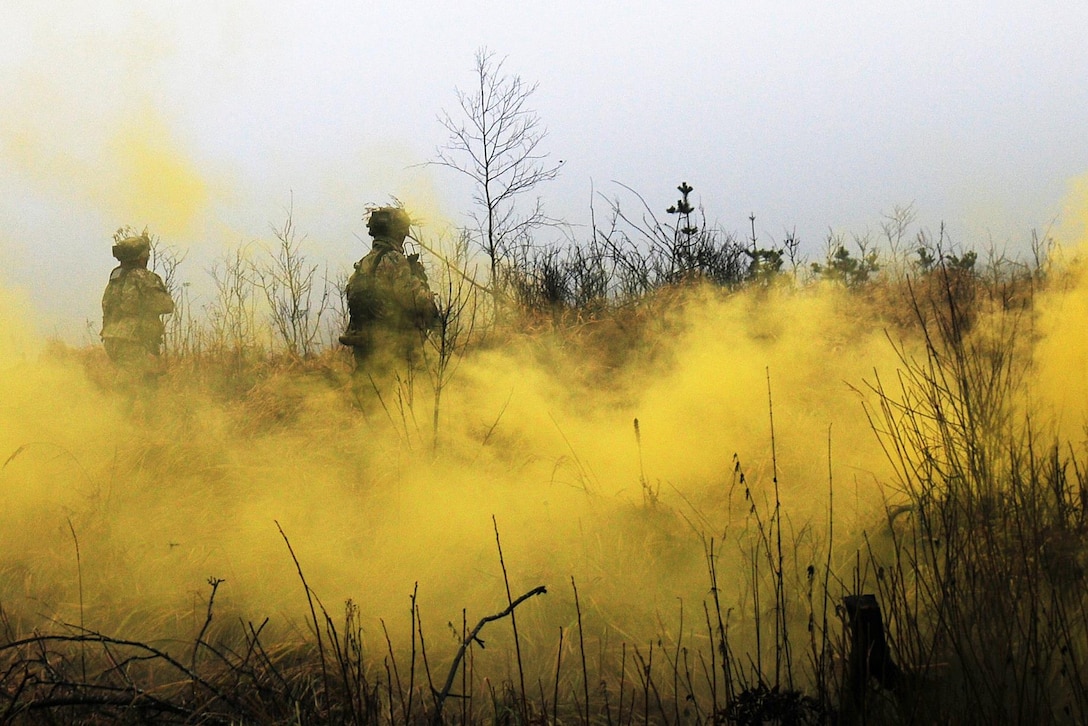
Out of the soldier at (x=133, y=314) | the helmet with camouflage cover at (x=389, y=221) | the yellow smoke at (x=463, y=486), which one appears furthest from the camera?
the soldier at (x=133, y=314)

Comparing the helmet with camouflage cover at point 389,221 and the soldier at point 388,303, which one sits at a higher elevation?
the helmet with camouflage cover at point 389,221

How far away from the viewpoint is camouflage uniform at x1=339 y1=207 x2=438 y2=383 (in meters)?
6.97

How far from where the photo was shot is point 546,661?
3.88 metres

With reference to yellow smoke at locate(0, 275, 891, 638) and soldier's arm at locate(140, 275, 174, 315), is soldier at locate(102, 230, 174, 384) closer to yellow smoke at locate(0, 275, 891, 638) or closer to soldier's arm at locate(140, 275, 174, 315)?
soldier's arm at locate(140, 275, 174, 315)

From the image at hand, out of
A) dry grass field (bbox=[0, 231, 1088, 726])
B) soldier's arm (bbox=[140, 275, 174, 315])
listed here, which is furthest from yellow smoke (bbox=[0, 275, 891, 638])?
soldier's arm (bbox=[140, 275, 174, 315])

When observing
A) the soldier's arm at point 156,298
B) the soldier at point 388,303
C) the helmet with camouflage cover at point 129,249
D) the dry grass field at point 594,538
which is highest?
the helmet with camouflage cover at point 129,249

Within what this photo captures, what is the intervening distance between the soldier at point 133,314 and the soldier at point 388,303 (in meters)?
3.68

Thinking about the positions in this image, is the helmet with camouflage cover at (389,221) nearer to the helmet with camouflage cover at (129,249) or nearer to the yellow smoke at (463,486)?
the yellow smoke at (463,486)

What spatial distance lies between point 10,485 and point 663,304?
6.12m

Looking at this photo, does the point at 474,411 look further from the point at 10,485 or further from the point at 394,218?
the point at 10,485

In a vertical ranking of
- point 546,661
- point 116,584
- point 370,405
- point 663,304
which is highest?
point 663,304

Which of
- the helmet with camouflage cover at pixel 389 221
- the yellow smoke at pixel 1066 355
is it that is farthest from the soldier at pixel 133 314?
the yellow smoke at pixel 1066 355

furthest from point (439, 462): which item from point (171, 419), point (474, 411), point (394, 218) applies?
point (171, 419)

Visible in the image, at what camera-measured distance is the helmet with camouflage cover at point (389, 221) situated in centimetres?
709
